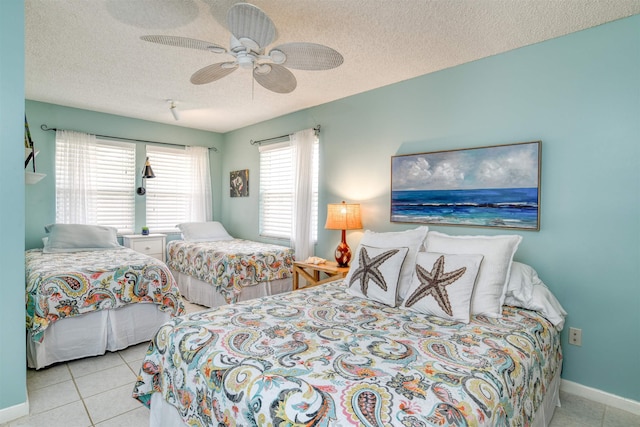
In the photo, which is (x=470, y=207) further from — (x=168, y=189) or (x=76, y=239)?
(x=168, y=189)

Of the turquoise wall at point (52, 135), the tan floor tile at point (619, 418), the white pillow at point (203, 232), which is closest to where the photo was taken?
the tan floor tile at point (619, 418)

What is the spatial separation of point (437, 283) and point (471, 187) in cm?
107

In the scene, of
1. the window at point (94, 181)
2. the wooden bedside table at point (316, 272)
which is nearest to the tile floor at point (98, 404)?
the wooden bedside table at point (316, 272)

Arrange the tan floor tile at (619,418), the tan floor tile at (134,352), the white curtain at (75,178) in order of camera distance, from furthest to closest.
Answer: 1. the white curtain at (75,178)
2. the tan floor tile at (134,352)
3. the tan floor tile at (619,418)

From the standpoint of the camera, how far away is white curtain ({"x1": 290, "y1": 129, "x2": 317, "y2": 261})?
4.02 metres

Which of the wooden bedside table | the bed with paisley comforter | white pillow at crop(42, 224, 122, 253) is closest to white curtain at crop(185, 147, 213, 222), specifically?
white pillow at crop(42, 224, 122, 253)

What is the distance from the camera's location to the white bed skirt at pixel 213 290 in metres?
3.80

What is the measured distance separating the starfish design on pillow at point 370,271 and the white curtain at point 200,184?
12.0 ft

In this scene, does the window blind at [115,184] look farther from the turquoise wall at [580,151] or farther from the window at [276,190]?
the turquoise wall at [580,151]

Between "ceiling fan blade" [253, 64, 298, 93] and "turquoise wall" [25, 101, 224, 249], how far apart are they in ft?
10.8

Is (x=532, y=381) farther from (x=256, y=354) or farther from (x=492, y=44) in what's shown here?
(x=492, y=44)

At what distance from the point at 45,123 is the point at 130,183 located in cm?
115

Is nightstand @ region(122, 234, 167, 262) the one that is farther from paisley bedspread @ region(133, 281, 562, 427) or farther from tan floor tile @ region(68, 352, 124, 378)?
paisley bedspread @ region(133, 281, 562, 427)

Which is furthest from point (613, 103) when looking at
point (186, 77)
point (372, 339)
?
point (186, 77)
